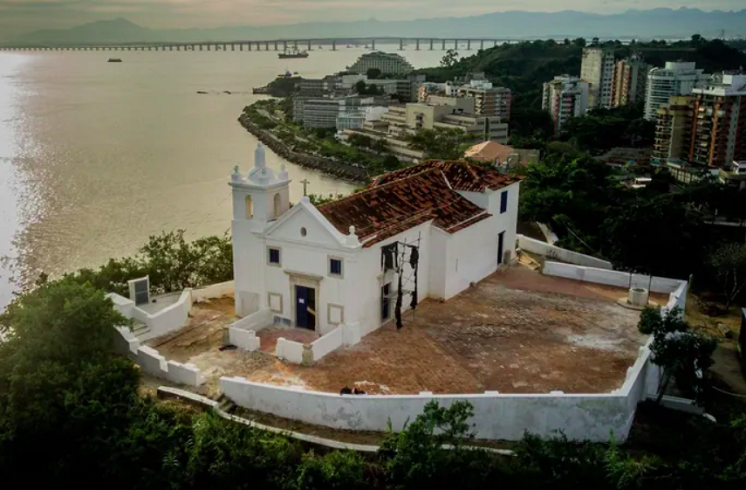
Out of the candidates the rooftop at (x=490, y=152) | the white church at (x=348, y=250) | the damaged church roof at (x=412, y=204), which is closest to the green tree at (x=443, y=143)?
the rooftop at (x=490, y=152)

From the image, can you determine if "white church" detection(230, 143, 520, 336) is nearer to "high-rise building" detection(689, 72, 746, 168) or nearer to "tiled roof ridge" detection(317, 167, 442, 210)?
"tiled roof ridge" detection(317, 167, 442, 210)

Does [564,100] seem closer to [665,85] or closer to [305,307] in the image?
[665,85]

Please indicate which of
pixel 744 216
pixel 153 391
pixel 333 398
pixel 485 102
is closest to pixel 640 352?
pixel 333 398

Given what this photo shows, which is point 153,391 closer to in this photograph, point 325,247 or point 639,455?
point 325,247

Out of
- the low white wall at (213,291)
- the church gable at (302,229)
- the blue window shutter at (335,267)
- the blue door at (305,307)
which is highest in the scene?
the church gable at (302,229)

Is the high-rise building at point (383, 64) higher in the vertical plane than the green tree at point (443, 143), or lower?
higher

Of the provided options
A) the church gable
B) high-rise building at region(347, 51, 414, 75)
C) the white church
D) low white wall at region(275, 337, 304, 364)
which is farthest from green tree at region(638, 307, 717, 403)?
high-rise building at region(347, 51, 414, 75)

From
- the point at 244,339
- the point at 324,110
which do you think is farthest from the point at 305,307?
the point at 324,110

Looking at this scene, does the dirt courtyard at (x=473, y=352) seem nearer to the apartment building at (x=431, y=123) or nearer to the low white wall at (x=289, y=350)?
the low white wall at (x=289, y=350)
